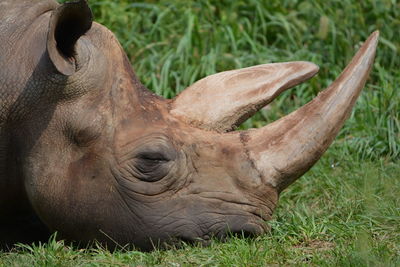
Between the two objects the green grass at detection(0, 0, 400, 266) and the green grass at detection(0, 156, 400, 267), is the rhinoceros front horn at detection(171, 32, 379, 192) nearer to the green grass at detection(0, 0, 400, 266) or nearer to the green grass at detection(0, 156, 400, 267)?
the green grass at detection(0, 156, 400, 267)

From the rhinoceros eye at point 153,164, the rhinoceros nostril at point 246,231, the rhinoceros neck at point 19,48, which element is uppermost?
the rhinoceros neck at point 19,48

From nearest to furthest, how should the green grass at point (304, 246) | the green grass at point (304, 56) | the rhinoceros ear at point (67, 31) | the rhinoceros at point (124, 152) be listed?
the green grass at point (304, 246) < the rhinoceros ear at point (67, 31) < the rhinoceros at point (124, 152) < the green grass at point (304, 56)

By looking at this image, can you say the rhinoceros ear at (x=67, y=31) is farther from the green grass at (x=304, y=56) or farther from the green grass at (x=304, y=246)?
the green grass at (x=304, y=56)

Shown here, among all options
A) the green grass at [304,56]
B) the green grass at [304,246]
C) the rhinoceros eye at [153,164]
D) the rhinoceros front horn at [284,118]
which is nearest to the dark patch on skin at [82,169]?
the rhinoceros eye at [153,164]

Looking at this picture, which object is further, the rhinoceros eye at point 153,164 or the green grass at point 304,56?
the green grass at point 304,56

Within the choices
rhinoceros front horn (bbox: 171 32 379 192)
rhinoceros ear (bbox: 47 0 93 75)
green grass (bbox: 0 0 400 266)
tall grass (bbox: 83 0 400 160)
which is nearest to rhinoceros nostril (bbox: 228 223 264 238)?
rhinoceros front horn (bbox: 171 32 379 192)

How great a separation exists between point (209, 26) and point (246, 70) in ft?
10.6

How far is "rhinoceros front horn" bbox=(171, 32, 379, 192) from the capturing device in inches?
214

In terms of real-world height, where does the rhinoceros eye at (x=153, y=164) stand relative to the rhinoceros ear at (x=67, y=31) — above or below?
below

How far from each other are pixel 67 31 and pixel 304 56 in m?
3.80

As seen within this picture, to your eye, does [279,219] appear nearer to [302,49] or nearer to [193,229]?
[193,229]

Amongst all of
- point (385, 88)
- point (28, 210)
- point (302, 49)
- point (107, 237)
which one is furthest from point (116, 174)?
point (302, 49)

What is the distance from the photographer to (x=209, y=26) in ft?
29.6

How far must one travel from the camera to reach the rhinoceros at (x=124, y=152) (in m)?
5.38
